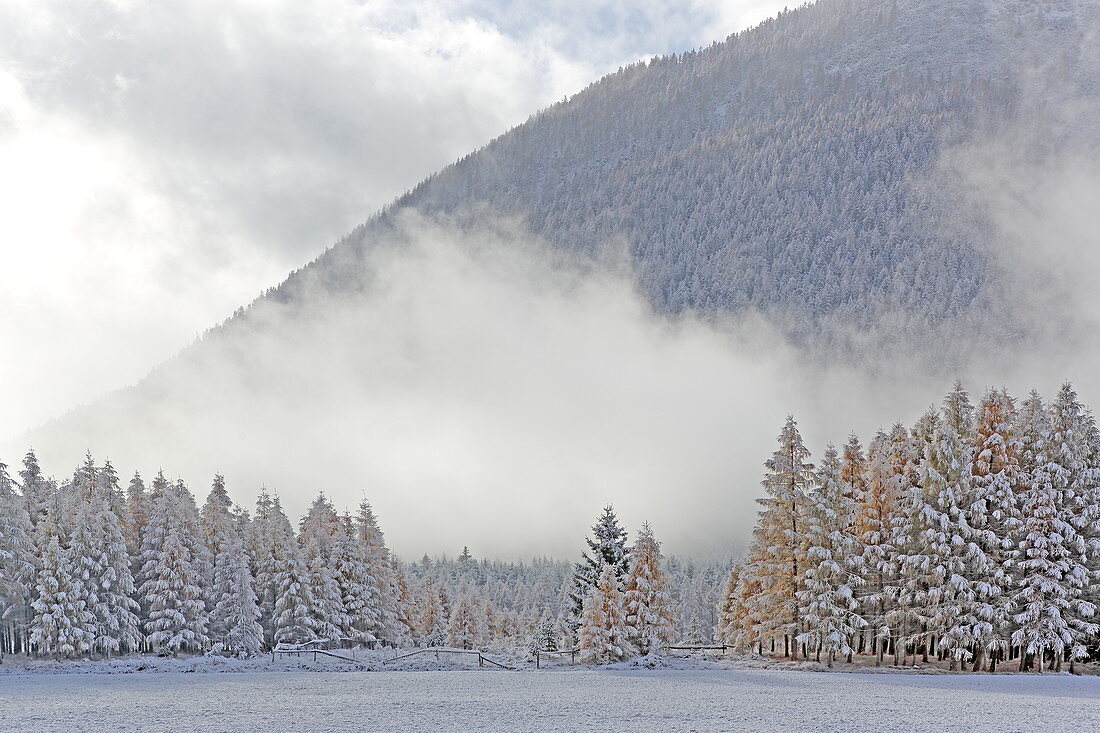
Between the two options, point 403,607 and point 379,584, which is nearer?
point 379,584

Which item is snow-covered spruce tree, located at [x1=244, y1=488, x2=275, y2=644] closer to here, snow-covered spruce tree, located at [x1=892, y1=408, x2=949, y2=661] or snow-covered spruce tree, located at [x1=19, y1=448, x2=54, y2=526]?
snow-covered spruce tree, located at [x1=19, y1=448, x2=54, y2=526]

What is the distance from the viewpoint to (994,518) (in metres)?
50.9

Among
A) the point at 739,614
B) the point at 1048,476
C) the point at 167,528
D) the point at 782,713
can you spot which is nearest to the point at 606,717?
the point at 782,713

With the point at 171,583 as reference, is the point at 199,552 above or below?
above

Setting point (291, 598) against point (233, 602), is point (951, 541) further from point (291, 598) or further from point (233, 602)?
point (233, 602)

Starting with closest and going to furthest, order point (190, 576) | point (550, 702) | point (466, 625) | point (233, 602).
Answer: point (550, 702)
point (190, 576)
point (233, 602)
point (466, 625)

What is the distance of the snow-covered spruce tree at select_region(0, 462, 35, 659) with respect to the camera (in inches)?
2315

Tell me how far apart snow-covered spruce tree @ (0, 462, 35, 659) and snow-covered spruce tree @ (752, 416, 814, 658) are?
46.7 metres

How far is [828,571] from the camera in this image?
52906 millimetres

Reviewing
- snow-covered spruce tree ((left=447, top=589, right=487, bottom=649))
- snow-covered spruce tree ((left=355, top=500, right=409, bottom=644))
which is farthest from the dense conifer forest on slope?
snow-covered spruce tree ((left=447, top=589, right=487, bottom=649))

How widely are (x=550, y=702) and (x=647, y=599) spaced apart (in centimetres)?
2849

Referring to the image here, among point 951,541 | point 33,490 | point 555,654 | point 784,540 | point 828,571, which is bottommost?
point 555,654

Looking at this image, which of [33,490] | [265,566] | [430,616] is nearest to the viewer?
[33,490]

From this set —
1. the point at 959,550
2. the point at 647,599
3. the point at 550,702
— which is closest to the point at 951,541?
the point at 959,550
